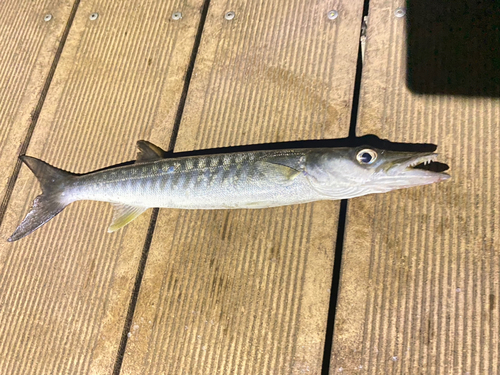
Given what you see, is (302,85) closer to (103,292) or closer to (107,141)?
(107,141)

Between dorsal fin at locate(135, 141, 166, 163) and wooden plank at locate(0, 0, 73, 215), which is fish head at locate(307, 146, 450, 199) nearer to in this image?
dorsal fin at locate(135, 141, 166, 163)

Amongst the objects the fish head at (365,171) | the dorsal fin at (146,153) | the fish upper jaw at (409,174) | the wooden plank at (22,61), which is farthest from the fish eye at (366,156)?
the wooden plank at (22,61)

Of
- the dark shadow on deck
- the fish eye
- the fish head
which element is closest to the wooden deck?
the dark shadow on deck

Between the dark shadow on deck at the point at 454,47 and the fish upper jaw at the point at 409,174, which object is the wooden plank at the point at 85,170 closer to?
the fish upper jaw at the point at 409,174

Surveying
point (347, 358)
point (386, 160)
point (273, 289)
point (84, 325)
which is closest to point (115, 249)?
point (84, 325)

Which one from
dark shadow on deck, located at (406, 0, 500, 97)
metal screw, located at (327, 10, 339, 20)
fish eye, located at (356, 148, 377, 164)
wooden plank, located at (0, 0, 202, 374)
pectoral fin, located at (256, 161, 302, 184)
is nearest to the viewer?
fish eye, located at (356, 148, 377, 164)

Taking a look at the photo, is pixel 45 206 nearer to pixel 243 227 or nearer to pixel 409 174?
pixel 243 227
